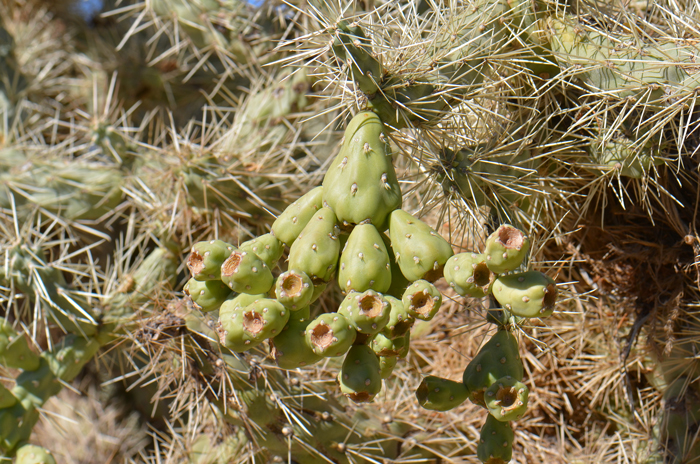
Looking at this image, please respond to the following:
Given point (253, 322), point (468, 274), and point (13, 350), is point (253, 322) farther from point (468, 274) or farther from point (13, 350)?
point (13, 350)

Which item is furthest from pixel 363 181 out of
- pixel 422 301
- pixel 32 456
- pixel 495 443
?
pixel 32 456

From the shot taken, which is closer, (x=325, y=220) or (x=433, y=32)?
(x=325, y=220)

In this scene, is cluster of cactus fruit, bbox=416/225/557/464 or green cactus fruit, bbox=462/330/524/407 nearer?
cluster of cactus fruit, bbox=416/225/557/464

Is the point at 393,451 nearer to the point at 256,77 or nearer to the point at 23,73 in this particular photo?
the point at 256,77

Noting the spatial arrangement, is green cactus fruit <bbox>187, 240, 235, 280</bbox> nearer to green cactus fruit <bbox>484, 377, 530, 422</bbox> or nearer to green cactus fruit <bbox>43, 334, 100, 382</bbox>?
green cactus fruit <bbox>484, 377, 530, 422</bbox>

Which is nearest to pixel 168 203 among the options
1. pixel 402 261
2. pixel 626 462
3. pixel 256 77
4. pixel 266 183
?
pixel 266 183

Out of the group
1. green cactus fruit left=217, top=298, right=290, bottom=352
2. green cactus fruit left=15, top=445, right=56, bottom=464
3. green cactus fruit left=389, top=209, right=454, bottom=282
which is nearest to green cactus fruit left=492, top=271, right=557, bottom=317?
green cactus fruit left=389, top=209, right=454, bottom=282
